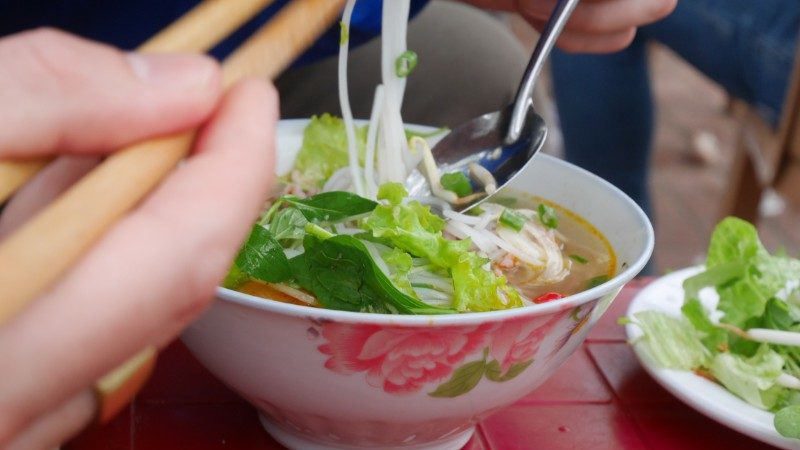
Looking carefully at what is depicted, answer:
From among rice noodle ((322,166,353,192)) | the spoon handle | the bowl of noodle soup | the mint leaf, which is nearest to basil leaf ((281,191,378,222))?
the bowl of noodle soup

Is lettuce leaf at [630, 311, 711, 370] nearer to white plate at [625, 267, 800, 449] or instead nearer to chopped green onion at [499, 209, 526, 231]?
white plate at [625, 267, 800, 449]

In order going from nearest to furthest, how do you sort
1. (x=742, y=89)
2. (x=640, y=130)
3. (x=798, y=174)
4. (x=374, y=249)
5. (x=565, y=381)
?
(x=374, y=249), (x=565, y=381), (x=798, y=174), (x=742, y=89), (x=640, y=130)

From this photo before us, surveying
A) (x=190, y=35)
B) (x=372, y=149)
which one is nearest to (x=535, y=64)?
(x=372, y=149)

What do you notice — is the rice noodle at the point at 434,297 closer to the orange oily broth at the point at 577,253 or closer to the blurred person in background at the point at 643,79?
the orange oily broth at the point at 577,253

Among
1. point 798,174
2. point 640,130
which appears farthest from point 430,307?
point 640,130

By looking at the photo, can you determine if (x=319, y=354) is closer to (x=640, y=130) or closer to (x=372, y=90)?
(x=372, y=90)
